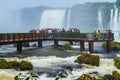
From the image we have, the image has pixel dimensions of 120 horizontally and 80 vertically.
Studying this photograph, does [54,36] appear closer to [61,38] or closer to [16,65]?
[61,38]

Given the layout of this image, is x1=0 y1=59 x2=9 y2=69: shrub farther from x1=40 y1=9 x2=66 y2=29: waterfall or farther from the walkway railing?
x1=40 y1=9 x2=66 y2=29: waterfall

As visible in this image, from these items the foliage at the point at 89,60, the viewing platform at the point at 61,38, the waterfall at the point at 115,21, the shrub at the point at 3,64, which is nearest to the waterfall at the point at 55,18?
the waterfall at the point at 115,21

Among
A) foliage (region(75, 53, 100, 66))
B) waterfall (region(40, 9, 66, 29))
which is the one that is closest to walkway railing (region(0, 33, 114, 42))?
foliage (region(75, 53, 100, 66))

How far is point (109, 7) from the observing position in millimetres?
99562

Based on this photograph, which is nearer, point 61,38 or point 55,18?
point 61,38

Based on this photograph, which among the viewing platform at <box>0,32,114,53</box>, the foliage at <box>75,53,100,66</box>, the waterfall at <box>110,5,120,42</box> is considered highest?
the waterfall at <box>110,5,120,42</box>

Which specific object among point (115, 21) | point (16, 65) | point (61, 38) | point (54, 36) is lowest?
point (16, 65)

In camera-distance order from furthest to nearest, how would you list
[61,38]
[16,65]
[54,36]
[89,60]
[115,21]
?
[115,21]
[54,36]
[61,38]
[89,60]
[16,65]

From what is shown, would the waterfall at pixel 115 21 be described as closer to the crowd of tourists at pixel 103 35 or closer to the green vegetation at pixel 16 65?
the crowd of tourists at pixel 103 35

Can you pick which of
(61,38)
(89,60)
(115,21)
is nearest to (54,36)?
(61,38)

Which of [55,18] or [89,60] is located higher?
[55,18]

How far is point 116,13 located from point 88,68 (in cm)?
6011

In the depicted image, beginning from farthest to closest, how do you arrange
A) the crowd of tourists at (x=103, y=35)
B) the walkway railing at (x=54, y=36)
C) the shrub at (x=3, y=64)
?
Result: the crowd of tourists at (x=103, y=35), the walkway railing at (x=54, y=36), the shrub at (x=3, y=64)

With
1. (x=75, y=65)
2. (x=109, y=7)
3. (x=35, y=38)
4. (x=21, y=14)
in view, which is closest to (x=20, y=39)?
(x=35, y=38)
